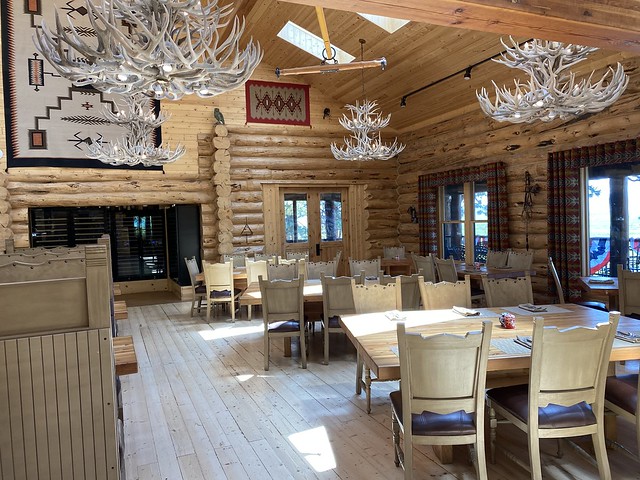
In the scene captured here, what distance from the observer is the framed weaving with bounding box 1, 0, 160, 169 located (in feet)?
27.1

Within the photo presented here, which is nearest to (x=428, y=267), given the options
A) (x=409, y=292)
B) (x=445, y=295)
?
(x=409, y=292)

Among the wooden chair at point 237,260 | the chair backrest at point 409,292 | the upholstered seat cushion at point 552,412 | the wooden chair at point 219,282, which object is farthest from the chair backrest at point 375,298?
the wooden chair at point 237,260

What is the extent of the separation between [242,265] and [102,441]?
23.4 ft

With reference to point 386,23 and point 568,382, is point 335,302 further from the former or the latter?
point 386,23

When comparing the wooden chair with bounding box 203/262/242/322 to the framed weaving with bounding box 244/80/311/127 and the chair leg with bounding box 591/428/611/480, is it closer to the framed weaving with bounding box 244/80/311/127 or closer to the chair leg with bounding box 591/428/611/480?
the framed weaving with bounding box 244/80/311/127

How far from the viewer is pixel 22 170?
8.46m

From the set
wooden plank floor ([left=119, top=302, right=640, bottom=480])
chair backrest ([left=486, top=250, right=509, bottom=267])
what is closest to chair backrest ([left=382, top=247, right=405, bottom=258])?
chair backrest ([left=486, top=250, right=509, bottom=267])

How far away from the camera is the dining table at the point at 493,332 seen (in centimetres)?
262

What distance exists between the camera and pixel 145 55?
Result: 2.74 meters

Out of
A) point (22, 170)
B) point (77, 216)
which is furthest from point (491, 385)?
point (77, 216)

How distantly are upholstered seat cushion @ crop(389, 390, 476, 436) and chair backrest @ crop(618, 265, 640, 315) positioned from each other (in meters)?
2.60

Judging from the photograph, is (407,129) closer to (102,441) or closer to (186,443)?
(186,443)

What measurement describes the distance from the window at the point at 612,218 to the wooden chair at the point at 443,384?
538 cm

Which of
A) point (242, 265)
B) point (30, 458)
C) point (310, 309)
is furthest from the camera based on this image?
point (242, 265)
